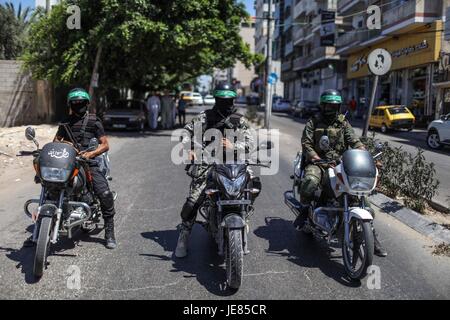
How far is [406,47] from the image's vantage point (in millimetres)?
31484

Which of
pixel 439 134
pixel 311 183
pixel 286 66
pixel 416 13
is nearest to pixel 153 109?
pixel 439 134

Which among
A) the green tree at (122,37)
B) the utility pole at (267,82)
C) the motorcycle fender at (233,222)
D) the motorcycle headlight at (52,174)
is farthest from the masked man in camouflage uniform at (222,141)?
the utility pole at (267,82)

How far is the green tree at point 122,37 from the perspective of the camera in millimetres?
19375

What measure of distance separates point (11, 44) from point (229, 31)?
1936 centimetres

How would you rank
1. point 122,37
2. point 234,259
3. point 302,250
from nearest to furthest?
point 234,259, point 302,250, point 122,37

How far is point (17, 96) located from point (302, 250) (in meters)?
19.2

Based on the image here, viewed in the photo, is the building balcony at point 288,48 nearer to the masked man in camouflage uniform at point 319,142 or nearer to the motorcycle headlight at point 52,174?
the masked man in camouflage uniform at point 319,142

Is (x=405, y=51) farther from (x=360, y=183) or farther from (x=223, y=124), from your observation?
(x=360, y=183)

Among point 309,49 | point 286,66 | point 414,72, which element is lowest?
Result: point 414,72

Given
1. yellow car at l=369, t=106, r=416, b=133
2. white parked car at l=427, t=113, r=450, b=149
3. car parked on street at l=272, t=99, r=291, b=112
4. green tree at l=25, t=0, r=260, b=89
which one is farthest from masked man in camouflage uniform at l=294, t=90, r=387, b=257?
car parked on street at l=272, t=99, r=291, b=112

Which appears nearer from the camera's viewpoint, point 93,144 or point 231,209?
point 231,209

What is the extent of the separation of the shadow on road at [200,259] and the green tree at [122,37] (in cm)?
1375
